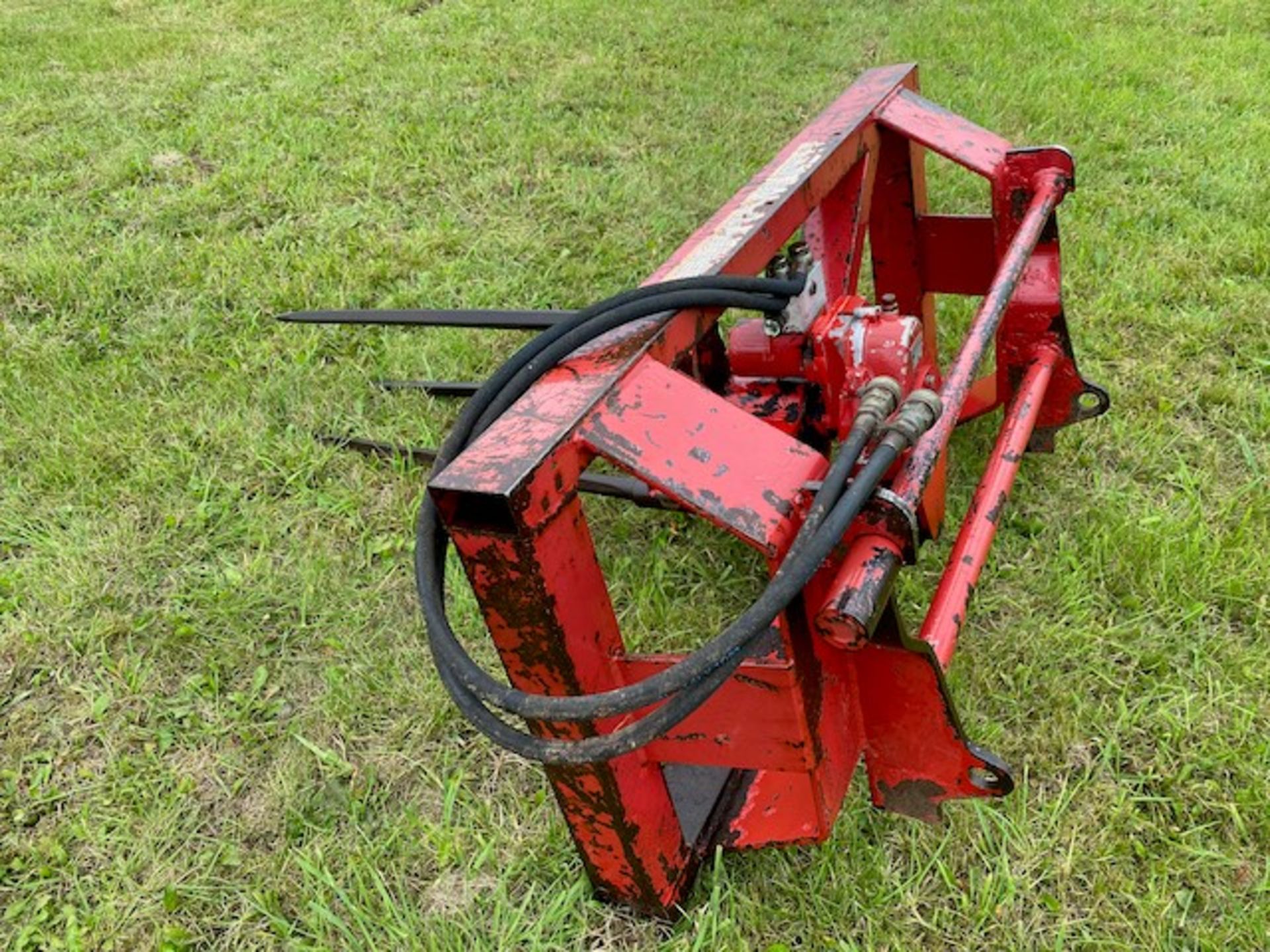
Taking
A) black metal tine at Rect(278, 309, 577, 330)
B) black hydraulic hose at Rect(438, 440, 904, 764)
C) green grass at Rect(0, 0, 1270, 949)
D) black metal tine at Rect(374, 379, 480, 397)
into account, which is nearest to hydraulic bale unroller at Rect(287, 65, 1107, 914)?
black hydraulic hose at Rect(438, 440, 904, 764)

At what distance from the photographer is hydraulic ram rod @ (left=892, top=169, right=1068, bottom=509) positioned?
4.52ft

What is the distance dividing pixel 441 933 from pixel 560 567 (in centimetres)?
90

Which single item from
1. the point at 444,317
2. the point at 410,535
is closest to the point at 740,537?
the point at 410,535

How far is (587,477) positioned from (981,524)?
1.12 meters

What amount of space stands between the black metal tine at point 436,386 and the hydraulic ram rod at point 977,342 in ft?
5.39

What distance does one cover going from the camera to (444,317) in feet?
9.54

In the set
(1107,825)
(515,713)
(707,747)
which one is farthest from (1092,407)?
(515,713)

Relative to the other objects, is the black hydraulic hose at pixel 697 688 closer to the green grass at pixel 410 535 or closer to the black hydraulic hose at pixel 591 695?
the black hydraulic hose at pixel 591 695

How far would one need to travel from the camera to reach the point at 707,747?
158 centimetres

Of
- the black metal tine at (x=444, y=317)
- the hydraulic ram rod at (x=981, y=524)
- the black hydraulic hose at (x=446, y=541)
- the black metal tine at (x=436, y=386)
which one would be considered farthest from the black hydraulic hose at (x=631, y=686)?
the black metal tine at (x=436, y=386)

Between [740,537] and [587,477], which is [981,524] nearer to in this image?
[740,537]

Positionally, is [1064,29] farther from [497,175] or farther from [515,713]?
[515,713]

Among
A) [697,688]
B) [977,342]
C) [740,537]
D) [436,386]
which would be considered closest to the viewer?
[697,688]

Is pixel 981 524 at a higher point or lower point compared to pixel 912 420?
lower
